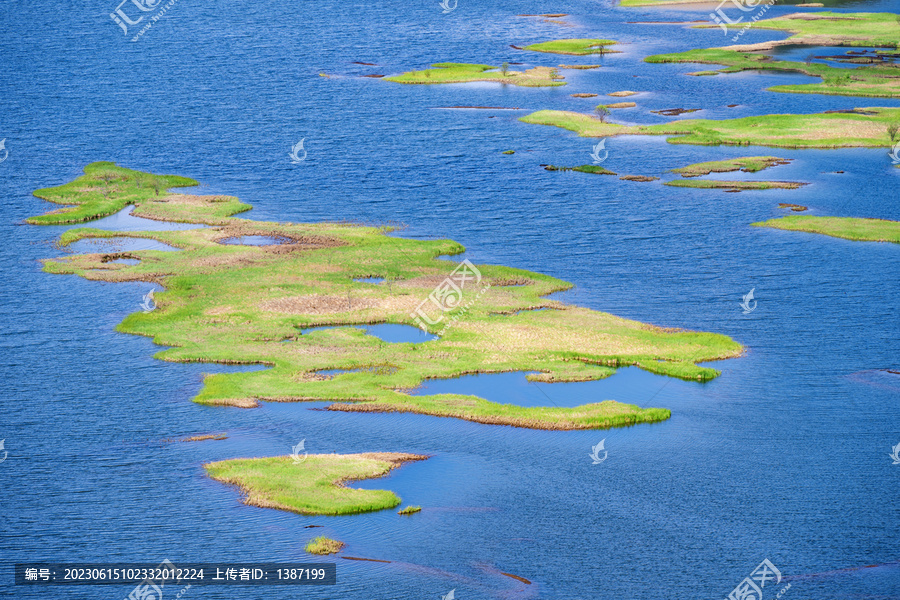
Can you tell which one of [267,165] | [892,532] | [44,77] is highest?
[44,77]

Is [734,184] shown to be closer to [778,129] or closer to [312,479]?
[778,129]

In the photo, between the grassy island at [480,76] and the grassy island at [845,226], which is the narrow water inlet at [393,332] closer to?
the grassy island at [845,226]

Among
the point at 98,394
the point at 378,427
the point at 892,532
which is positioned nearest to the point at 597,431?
the point at 378,427

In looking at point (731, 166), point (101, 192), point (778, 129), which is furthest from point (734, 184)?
point (101, 192)

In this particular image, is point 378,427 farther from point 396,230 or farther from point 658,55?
point 658,55

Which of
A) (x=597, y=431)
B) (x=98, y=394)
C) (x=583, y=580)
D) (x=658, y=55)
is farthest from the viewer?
(x=658, y=55)

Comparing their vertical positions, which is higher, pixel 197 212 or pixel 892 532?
pixel 197 212

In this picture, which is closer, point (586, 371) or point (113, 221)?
point (586, 371)
